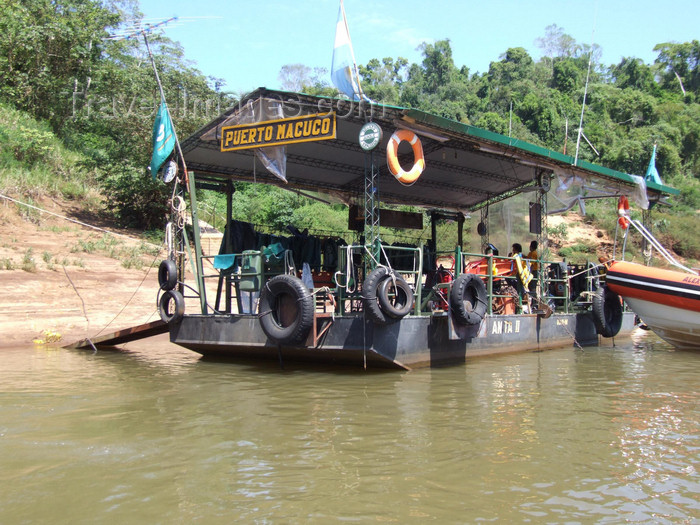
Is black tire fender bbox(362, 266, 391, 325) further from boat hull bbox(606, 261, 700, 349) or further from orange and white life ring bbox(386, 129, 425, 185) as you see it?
boat hull bbox(606, 261, 700, 349)

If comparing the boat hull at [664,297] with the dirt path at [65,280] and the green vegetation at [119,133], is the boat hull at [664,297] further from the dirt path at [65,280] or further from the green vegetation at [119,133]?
the dirt path at [65,280]

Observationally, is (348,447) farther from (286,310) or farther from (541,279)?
(541,279)

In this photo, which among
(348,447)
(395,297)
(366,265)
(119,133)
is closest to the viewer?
(348,447)

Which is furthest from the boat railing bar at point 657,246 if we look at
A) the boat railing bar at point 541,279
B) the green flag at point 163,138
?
the green flag at point 163,138

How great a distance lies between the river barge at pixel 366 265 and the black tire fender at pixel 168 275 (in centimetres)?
2

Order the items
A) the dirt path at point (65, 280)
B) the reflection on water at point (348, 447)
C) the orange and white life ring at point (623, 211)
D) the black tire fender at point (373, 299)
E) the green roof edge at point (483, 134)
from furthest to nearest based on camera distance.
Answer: the orange and white life ring at point (623, 211) → the dirt path at point (65, 280) → the green roof edge at point (483, 134) → the black tire fender at point (373, 299) → the reflection on water at point (348, 447)

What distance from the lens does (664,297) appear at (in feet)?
38.7

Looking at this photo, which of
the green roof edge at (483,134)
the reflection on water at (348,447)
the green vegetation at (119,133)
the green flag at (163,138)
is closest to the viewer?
the reflection on water at (348,447)

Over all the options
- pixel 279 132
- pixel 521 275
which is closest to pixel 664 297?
pixel 521 275

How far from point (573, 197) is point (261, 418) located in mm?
10071

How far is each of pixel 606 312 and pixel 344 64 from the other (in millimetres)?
7546

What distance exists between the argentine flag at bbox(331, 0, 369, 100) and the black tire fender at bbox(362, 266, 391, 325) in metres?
2.65

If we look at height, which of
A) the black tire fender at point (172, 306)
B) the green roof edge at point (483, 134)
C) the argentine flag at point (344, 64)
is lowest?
the black tire fender at point (172, 306)

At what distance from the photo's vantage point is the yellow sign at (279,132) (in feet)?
29.3
